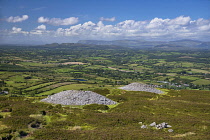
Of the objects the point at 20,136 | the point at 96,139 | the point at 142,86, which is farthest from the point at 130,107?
the point at 142,86

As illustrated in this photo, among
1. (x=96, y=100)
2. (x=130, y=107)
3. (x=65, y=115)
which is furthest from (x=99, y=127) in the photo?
(x=96, y=100)

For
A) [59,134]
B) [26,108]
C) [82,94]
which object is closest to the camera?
[59,134]

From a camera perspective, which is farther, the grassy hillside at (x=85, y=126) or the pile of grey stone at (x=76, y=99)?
the pile of grey stone at (x=76, y=99)

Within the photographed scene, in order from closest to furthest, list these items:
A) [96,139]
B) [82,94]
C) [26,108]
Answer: [96,139] → [26,108] → [82,94]

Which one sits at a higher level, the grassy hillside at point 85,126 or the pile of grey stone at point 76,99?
the grassy hillside at point 85,126

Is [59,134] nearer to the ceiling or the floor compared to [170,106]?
nearer to the ceiling

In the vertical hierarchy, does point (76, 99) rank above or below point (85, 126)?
below

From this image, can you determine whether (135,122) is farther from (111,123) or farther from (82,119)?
(82,119)

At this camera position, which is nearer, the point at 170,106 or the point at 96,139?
the point at 96,139

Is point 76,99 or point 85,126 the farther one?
point 76,99

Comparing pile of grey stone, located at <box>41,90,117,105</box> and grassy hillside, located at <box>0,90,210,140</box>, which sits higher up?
grassy hillside, located at <box>0,90,210,140</box>

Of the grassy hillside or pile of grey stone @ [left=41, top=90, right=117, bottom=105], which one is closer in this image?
the grassy hillside
